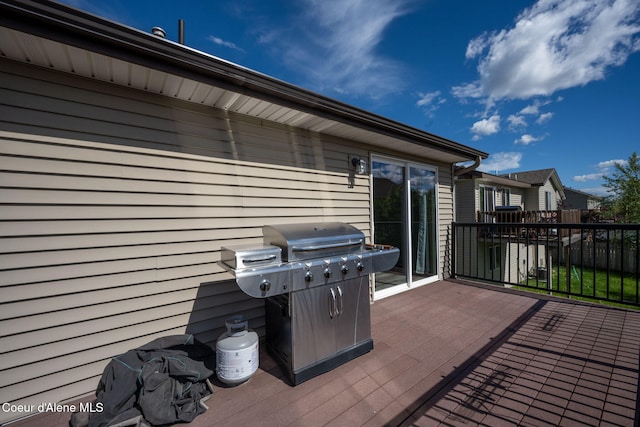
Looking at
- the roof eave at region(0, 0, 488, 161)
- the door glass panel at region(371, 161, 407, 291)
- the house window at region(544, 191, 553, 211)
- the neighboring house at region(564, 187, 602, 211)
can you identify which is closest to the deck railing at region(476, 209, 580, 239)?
the door glass panel at region(371, 161, 407, 291)

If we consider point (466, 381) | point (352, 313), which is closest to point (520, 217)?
point (466, 381)

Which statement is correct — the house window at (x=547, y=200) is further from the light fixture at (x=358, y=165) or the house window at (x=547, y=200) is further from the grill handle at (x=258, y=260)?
the grill handle at (x=258, y=260)

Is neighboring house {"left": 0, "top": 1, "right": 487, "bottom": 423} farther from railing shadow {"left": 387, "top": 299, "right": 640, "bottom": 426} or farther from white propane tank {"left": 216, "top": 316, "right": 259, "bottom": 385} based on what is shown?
railing shadow {"left": 387, "top": 299, "right": 640, "bottom": 426}

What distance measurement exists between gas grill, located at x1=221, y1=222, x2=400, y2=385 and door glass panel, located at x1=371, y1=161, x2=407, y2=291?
1.50 metres

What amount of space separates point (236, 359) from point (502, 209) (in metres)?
11.2

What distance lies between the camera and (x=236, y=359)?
1.84 m

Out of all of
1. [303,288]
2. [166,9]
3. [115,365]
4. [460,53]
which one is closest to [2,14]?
[166,9]

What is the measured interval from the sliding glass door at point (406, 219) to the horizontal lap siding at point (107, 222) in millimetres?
1935

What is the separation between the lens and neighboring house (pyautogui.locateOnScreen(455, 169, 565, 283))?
8.31 m

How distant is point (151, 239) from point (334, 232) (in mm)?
1548

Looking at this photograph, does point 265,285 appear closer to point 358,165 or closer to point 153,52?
point 153,52

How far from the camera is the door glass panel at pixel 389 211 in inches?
150

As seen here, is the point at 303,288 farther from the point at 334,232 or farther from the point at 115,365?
the point at 115,365

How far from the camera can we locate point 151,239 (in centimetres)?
207
